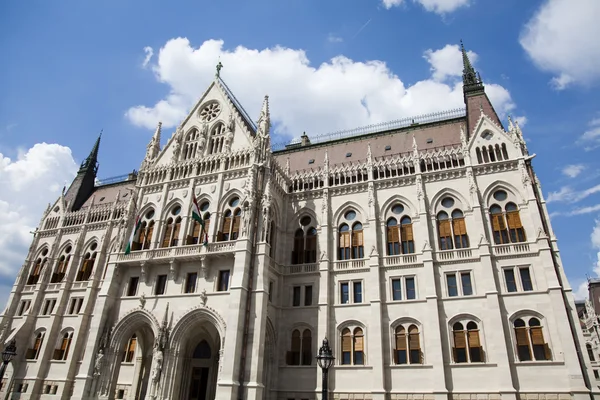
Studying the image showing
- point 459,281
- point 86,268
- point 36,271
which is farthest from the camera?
point 36,271

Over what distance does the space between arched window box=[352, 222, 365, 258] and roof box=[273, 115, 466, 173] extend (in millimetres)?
8200

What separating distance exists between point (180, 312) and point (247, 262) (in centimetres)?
641

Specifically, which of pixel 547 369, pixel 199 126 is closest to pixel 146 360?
pixel 199 126

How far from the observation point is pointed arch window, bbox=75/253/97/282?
140 feet

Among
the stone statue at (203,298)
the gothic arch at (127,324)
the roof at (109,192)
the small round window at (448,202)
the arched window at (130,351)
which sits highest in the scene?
the roof at (109,192)

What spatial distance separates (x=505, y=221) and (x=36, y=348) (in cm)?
4594

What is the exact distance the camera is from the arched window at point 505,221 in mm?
29594

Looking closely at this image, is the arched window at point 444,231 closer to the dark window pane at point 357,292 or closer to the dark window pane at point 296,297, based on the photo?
the dark window pane at point 357,292

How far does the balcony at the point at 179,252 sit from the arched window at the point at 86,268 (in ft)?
40.1

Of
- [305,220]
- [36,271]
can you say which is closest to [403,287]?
[305,220]

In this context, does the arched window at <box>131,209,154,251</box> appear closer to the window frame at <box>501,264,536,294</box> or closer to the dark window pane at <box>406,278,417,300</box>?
the dark window pane at <box>406,278,417,300</box>

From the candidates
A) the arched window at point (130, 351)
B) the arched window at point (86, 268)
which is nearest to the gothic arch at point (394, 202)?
the arched window at point (130, 351)

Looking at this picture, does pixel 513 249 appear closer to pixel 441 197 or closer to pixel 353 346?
pixel 441 197

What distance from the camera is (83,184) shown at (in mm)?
54188
